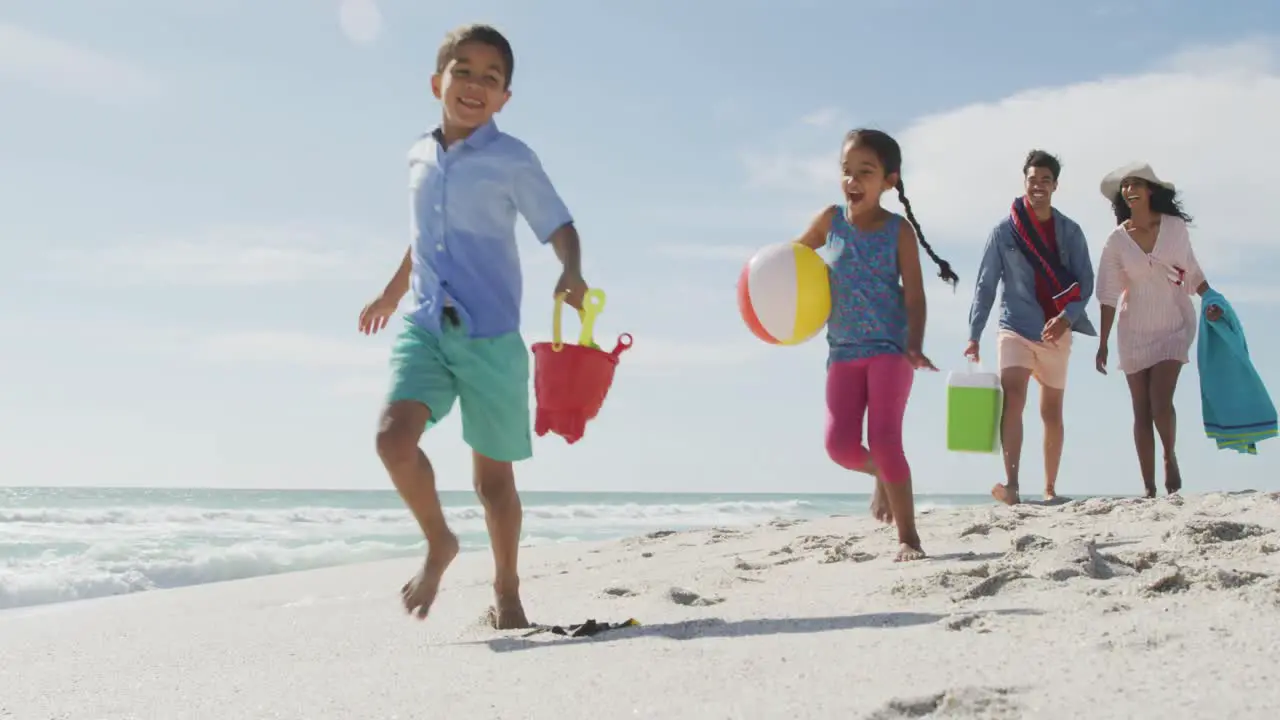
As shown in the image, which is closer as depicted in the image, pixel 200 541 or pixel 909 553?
pixel 909 553

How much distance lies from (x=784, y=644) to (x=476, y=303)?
144 cm

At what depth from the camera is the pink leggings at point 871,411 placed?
14.9 ft

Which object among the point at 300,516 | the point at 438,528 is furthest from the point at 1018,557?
the point at 300,516

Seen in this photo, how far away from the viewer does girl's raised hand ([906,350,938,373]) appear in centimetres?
448

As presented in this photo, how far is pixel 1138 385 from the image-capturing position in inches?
272

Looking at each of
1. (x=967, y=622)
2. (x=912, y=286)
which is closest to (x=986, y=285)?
(x=912, y=286)

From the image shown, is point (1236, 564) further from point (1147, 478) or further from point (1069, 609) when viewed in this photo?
point (1147, 478)

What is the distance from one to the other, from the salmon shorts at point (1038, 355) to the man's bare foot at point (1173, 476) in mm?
763

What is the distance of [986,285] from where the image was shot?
6738 mm

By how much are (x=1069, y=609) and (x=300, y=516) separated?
21.6 meters

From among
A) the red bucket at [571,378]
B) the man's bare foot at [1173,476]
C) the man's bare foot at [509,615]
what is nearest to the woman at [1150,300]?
the man's bare foot at [1173,476]

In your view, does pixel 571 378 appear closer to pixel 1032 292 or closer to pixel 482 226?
pixel 482 226

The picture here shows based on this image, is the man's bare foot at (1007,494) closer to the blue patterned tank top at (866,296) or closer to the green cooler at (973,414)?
the green cooler at (973,414)

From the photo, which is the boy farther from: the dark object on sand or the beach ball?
the beach ball
